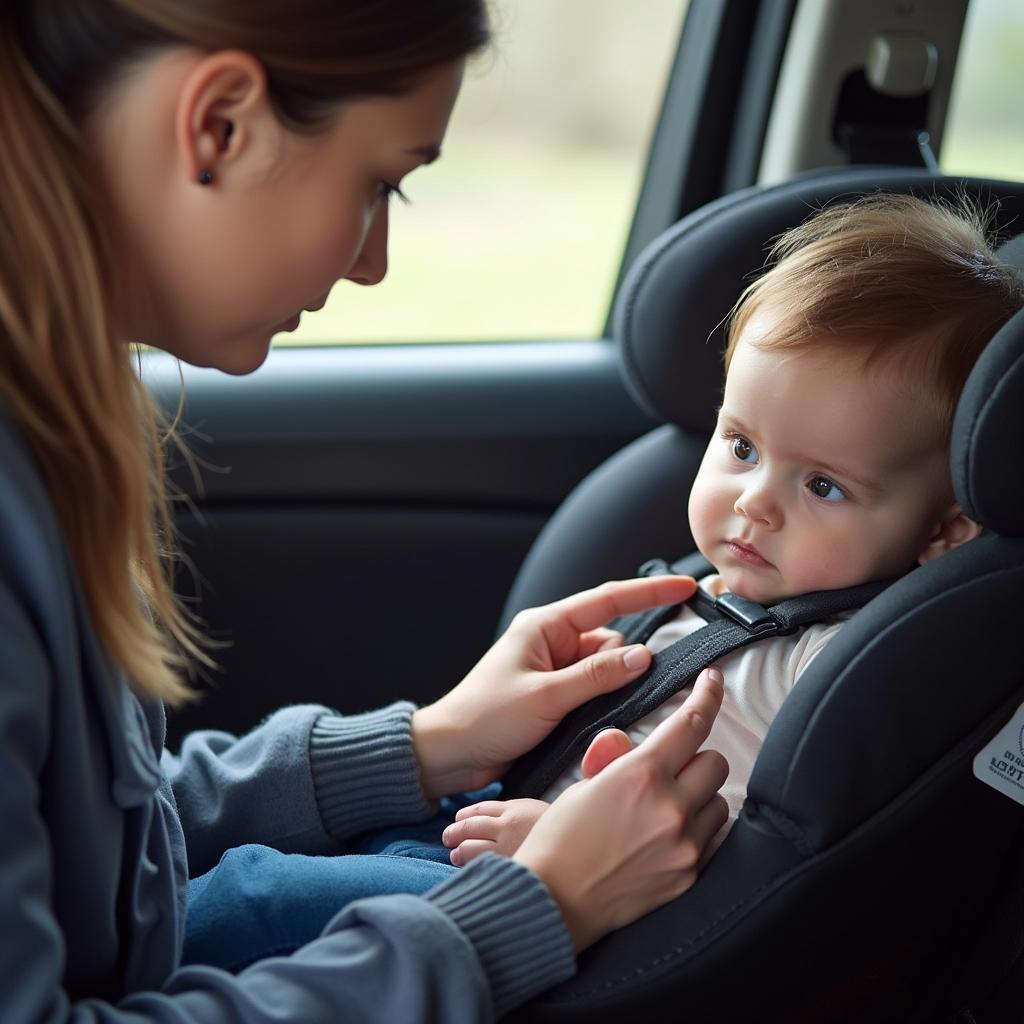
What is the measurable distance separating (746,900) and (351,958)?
31 centimetres

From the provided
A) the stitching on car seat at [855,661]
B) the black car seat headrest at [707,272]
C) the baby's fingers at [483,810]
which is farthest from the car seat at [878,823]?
the black car seat headrest at [707,272]

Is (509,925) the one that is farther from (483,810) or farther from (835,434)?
(835,434)

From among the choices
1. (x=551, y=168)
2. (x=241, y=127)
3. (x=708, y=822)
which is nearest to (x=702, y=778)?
(x=708, y=822)

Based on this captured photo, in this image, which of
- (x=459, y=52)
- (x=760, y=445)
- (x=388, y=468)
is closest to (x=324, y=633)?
(x=388, y=468)

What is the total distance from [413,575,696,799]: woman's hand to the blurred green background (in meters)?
0.93

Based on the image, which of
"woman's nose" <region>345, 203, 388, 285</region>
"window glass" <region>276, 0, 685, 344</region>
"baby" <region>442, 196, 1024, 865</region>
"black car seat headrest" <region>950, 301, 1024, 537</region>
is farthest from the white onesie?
"window glass" <region>276, 0, 685, 344</region>

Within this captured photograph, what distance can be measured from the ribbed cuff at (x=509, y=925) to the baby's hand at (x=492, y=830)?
0.55 ft

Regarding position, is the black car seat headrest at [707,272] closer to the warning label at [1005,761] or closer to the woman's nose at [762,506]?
the woman's nose at [762,506]

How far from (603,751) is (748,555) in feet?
0.91

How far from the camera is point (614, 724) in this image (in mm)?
1246

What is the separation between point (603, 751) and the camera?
111 centimetres

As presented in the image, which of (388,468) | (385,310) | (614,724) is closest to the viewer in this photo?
(614,724)

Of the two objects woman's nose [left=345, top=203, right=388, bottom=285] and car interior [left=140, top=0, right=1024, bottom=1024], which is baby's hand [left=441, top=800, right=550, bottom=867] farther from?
woman's nose [left=345, top=203, right=388, bottom=285]

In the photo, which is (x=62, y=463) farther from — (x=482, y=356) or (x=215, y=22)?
(x=482, y=356)
